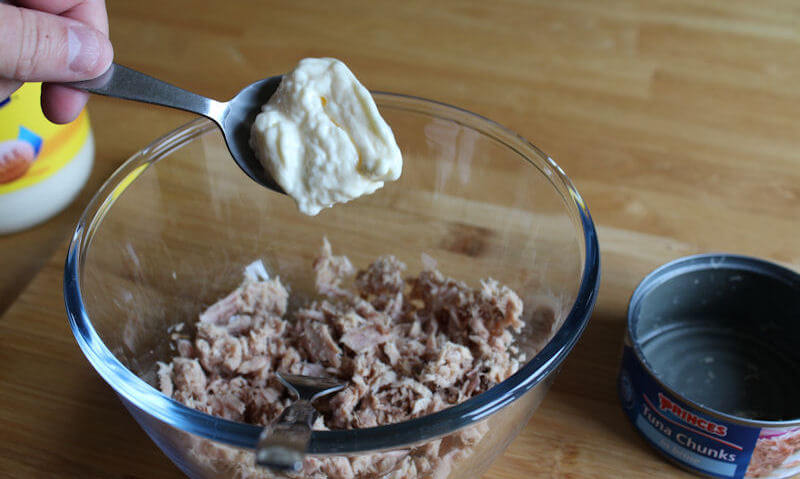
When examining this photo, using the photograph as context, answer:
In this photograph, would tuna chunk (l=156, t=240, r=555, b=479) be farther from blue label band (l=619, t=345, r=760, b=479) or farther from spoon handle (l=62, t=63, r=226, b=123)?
spoon handle (l=62, t=63, r=226, b=123)

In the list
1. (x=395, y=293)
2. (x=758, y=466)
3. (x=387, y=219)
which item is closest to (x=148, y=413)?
(x=395, y=293)

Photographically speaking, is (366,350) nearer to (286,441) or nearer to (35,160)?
(286,441)

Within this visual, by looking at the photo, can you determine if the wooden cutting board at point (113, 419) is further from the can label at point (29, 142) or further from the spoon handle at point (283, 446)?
the spoon handle at point (283, 446)

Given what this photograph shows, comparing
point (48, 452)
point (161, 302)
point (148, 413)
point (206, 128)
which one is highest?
point (206, 128)

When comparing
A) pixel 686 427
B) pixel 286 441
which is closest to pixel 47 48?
pixel 286 441

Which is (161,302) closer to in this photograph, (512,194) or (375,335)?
(375,335)

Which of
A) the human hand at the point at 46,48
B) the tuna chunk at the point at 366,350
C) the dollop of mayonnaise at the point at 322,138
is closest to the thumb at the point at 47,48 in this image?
the human hand at the point at 46,48
